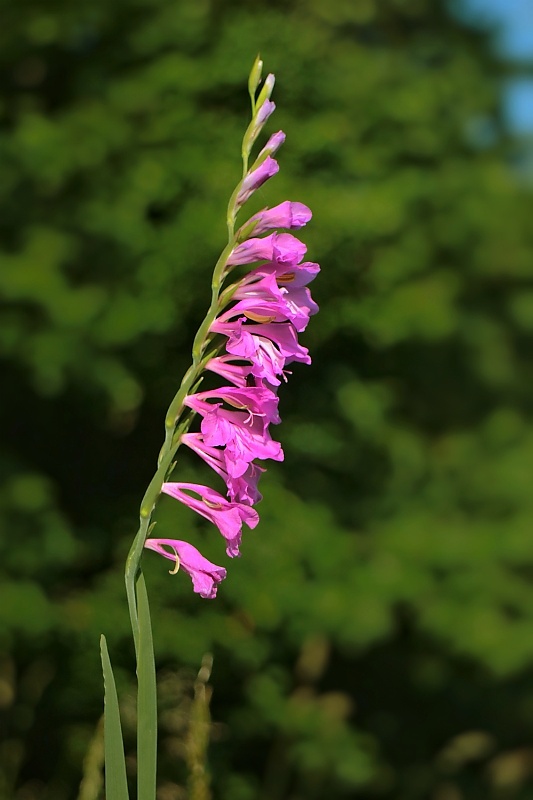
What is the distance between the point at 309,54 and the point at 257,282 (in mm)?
5134

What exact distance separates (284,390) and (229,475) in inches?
191

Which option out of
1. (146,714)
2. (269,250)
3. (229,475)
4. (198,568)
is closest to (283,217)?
(269,250)

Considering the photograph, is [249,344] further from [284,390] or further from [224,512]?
[284,390]

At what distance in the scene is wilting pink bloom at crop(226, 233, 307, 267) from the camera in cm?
125

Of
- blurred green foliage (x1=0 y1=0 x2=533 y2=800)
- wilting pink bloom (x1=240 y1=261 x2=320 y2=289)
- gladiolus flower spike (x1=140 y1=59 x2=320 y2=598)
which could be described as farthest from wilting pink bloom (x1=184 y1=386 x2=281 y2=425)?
blurred green foliage (x1=0 y1=0 x2=533 y2=800)

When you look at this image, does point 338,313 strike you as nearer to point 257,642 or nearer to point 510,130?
point 257,642

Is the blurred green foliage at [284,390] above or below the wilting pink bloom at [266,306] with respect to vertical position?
above

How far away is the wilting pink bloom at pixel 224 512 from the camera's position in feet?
4.22

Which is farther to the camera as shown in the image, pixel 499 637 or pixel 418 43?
pixel 418 43

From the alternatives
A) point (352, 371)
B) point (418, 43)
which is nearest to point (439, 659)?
point (352, 371)

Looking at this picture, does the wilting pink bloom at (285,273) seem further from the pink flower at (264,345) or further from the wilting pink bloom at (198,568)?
the wilting pink bloom at (198,568)

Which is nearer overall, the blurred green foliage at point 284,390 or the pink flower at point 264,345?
the pink flower at point 264,345

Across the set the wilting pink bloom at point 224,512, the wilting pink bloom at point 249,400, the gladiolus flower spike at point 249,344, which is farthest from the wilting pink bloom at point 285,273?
the wilting pink bloom at point 224,512

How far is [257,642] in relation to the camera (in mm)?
5824
